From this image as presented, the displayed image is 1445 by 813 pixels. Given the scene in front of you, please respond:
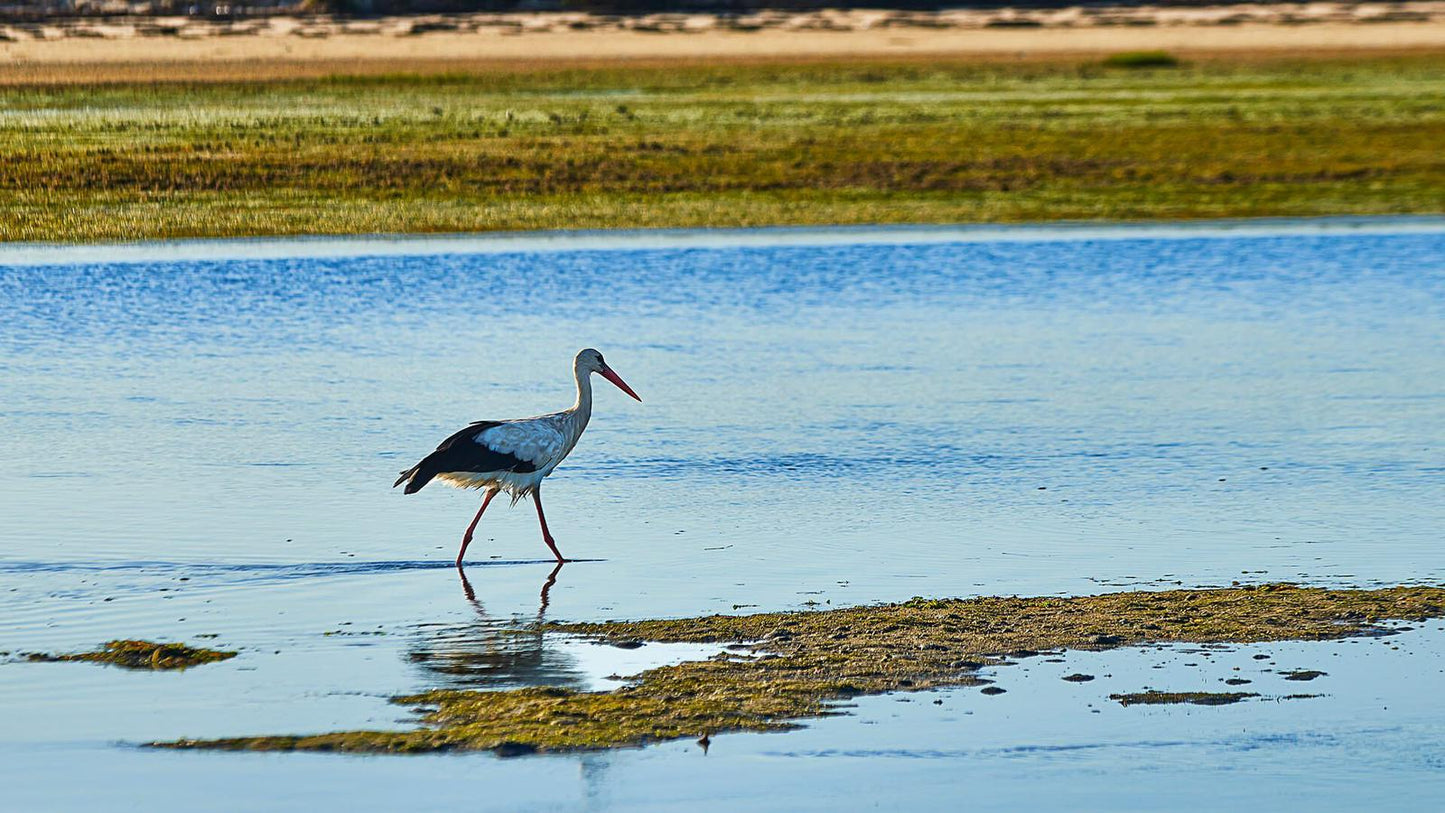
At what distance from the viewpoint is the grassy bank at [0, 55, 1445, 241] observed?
29031 mm

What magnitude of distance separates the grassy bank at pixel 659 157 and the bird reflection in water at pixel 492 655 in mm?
19087

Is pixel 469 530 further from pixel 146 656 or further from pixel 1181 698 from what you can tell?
pixel 1181 698

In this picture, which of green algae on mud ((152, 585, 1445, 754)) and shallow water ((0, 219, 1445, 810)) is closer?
shallow water ((0, 219, 1445, 810))

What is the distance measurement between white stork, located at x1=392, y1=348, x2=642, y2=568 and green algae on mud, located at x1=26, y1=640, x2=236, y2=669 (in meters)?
2.14

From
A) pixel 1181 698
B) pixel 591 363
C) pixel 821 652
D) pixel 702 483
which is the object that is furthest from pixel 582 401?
pixel 1181 698

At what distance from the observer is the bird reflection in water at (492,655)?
8.18 metres

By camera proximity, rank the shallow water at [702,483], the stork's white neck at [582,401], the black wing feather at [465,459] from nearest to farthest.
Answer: the shallow water at [702,483] < the black wing feather at [465,459] < the stork's white neck at [582,401]

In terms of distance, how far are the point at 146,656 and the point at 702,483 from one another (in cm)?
472

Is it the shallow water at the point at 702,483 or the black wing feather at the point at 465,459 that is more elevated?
the black wing feather at the point at 465,459

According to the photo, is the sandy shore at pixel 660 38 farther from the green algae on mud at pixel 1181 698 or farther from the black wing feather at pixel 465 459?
the green algae on mud at pixel 1181 698

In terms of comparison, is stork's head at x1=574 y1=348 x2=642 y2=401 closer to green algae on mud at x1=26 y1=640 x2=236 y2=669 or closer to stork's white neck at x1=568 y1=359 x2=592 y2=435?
stork's white neck at x1=568 y1=359 x2=592 y2=435

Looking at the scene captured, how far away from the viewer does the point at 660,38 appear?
6231cm

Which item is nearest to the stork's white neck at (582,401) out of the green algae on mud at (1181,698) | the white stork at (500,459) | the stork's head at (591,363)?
the stork's head at (591,363)

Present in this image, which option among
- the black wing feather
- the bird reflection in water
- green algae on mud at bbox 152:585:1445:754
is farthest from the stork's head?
green algae on mud at bbox 152:585:1445:754
